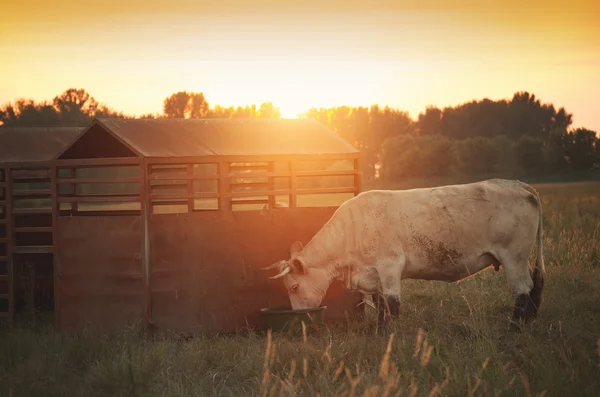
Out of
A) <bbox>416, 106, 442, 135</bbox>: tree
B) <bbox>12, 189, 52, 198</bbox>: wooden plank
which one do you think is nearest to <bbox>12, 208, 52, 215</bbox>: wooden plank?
<bbox>12, 189, 52, 198</bbox>: wooden plank

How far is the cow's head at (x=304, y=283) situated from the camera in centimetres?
1034

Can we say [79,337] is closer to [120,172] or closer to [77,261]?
[77,261]

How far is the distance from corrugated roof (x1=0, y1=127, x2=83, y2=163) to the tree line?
1483 inches

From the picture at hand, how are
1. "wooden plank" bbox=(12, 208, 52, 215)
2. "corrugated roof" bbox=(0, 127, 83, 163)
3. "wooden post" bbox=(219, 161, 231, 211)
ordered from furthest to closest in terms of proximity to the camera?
1. "corrugated roof" bbox=(0, 127, 83, 163)
2. "wooden plank" bbox=(12, 208, 52, 215)
3. "wooden post" bbox=(219, 161, 231, 211)

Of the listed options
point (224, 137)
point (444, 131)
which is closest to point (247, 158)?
point (224, 137)

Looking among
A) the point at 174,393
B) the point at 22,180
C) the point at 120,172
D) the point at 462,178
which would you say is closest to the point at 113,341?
the point at 174,393

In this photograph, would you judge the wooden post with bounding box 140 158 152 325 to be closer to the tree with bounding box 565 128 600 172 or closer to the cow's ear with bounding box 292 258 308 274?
the cow's ear with bounding box 292 258 308 274

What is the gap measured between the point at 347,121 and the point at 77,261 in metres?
86.5

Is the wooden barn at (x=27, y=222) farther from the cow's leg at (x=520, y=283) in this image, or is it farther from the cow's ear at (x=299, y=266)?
the cow's leg at (x=520, y=283)

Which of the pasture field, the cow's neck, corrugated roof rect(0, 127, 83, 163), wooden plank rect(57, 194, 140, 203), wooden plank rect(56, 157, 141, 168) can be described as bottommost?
the pasture field

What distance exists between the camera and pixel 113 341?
9.42 m

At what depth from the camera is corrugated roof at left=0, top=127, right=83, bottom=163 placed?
11844 millimetres

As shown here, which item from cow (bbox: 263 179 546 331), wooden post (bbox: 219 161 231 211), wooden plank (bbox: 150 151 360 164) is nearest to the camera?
cow (bbox: 263 179 546 331)

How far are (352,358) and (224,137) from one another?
15.8ft
